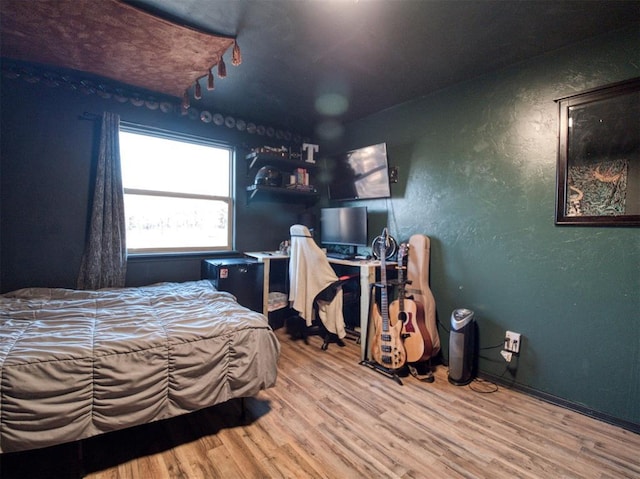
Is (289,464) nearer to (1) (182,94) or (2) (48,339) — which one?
(2) (48,339)

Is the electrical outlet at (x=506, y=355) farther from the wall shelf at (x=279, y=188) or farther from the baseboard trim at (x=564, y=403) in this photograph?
the wall shelf at (x=279, y=188)

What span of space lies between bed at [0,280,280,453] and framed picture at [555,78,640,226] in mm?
2183

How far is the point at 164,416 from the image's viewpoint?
1.43 meters

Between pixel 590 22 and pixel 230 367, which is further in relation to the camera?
pixel 590 22

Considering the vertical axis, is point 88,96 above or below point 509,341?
above

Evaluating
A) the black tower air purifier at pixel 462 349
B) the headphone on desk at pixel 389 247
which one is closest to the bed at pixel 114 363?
the black tower air purifier at pixel 462 349

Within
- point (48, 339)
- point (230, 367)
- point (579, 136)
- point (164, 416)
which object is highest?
point (579, 136)

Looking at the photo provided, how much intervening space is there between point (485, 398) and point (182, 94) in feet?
11.6

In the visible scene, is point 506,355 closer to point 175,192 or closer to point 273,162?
point 273,162

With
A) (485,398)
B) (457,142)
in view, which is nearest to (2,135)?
(457,142)

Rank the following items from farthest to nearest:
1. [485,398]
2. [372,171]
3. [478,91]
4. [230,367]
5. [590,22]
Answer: [372,171] < [478,91] < [485,398] < [590,22] < [230,367]

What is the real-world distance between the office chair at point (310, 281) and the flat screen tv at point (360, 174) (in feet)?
3.10

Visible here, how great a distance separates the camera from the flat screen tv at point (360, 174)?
3.10m

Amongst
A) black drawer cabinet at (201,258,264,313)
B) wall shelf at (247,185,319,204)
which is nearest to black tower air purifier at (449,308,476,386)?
black drawer cabinet at (201,258,264,313)
